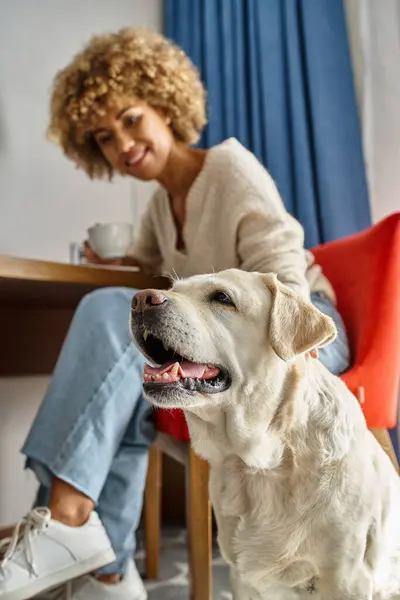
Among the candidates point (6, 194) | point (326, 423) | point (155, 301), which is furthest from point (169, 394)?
point (6, 194)

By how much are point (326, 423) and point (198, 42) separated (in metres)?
1.66

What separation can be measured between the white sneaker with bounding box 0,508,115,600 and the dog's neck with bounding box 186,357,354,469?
0.34 meters

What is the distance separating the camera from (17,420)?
175cm

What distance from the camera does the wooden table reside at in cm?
110

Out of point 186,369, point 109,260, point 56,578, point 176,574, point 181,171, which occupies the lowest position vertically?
point 176,574

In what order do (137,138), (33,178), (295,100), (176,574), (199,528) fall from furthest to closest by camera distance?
(33,178) → (295,100) → (176,574) → (137,138) → (199,528)

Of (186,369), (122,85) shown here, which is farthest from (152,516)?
(122,85)

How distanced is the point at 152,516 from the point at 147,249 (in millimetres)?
712

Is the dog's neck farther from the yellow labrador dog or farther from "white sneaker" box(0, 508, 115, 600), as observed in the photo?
"white sneaker" box(0, 508, 115, 600)

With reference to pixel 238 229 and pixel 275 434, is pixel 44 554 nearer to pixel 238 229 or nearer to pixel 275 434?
pixel 275 434

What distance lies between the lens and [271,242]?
102cm

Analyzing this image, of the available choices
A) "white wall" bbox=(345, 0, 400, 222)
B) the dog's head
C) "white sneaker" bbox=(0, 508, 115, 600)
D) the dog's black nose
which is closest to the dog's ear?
the dog's head

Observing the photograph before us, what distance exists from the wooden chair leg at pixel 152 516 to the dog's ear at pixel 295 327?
2.60 ft

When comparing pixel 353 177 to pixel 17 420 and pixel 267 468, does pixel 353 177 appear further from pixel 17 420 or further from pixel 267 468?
pixel 17 420
